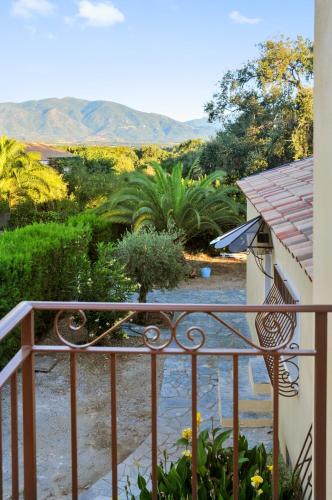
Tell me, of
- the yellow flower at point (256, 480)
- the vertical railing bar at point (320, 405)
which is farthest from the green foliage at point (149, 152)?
the vertical railing bar at point (320, 405)

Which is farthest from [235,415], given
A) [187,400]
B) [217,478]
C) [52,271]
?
[52,271]

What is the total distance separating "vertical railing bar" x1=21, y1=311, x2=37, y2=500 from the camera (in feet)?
8.30

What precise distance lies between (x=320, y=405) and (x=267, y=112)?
2024 centimetres

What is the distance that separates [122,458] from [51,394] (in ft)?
6.57

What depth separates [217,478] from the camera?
4.50m

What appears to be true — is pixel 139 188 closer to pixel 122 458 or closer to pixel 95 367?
pixel 95 367

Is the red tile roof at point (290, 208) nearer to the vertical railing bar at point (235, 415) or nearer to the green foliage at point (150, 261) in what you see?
the vertical railing bar at point (235, 415)

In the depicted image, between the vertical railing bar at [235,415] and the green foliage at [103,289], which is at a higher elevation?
the green foliage at [103,289]

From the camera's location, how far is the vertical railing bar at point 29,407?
99.7 inches

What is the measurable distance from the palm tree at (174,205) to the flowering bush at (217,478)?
40.2 ft

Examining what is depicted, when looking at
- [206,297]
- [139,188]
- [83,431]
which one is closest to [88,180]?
[139,188]

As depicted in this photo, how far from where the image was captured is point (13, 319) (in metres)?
2.32

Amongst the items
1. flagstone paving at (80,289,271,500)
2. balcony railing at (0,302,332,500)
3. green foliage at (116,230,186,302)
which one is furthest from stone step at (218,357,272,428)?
balcony railing at (0,302,332,500)

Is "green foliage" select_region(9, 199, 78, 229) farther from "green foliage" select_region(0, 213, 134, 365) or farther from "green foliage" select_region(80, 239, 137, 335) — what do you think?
"green foliage" select_region(80, 239, 137, 335)
